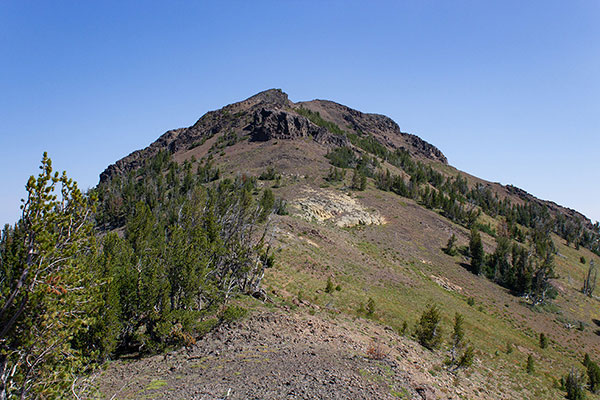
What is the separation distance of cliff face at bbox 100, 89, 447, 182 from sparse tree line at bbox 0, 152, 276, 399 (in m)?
75.0

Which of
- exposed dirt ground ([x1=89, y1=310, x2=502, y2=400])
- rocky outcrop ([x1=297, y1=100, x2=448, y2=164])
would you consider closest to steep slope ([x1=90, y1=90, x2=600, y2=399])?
exposed dirt ground ([x1=89, y1=310, x2=502, y2=400])

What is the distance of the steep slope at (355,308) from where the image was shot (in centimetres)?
1213

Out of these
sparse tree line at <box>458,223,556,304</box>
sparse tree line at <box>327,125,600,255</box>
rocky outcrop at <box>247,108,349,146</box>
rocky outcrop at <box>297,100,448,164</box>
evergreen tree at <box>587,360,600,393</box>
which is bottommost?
evergreen tree at <box>587,360,600,393</box>

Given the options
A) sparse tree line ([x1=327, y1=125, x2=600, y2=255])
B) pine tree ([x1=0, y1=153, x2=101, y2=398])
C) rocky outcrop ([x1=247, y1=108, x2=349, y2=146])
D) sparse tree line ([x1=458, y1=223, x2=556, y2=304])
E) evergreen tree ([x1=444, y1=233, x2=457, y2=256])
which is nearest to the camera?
pine tree ([x1=0, y1=153, x2=101, y2=398])

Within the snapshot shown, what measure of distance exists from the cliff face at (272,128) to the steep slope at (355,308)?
1.35 m

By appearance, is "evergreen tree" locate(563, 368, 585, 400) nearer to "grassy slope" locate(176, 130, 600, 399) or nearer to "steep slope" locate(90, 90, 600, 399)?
"grassy slope" locate(176, 130, 600, 399)

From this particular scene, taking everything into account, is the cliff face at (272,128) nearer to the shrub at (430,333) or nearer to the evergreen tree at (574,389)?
the shrub at (430,333)

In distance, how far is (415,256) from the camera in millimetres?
50844

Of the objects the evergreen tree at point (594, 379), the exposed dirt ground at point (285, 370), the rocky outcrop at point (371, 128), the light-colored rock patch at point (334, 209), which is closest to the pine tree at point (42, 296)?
the exposed dirt ground at point (285, 370)

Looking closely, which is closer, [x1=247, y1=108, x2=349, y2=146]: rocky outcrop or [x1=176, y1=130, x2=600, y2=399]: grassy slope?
[x1=176, y1=130, x2=600, y2=399]: grassy slope

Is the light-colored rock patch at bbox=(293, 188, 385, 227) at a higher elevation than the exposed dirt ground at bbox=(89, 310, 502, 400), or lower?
higher

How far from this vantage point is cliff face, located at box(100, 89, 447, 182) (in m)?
105

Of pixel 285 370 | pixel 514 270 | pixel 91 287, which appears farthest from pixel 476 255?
pixel 91 287

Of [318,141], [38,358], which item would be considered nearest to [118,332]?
[38,358]
